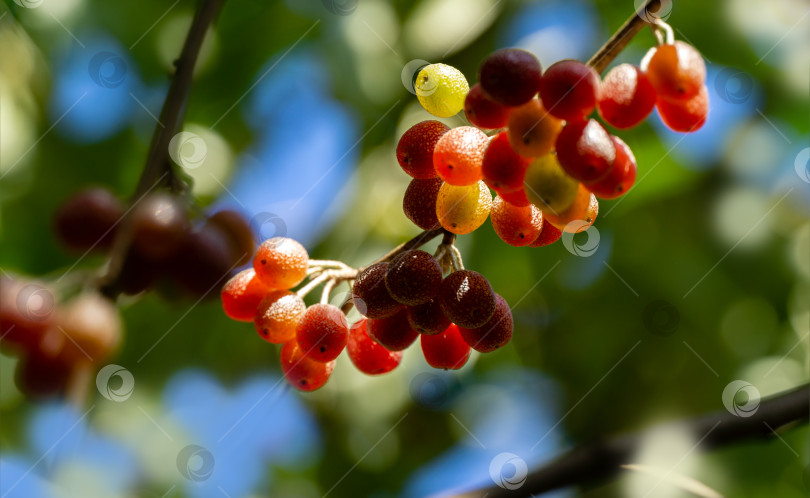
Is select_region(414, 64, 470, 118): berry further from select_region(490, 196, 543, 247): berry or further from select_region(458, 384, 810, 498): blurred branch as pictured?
select_region(458, 384, 810, 498): blurred branch

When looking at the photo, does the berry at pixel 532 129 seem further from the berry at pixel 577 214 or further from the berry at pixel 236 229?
the berry at pixel 236 229

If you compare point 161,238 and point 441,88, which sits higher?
point 441,88

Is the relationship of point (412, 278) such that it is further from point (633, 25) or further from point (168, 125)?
point (168, 125)

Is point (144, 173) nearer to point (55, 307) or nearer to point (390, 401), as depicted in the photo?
point (55, 307)

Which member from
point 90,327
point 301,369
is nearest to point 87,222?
point 90,327

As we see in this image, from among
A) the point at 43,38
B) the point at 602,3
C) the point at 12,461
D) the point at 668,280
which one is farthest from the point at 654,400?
the point at 43,38

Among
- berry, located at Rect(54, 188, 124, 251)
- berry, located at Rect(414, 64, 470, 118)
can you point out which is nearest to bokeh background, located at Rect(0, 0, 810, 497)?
berry, located at Rect(54, 188, 124, 251)

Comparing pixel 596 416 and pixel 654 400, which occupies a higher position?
pixel 654 400

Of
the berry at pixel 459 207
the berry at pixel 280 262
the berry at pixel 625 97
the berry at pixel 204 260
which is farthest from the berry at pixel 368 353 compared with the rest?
the berry at pixel 625 97
